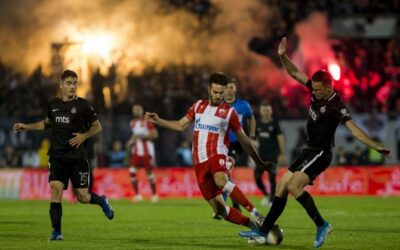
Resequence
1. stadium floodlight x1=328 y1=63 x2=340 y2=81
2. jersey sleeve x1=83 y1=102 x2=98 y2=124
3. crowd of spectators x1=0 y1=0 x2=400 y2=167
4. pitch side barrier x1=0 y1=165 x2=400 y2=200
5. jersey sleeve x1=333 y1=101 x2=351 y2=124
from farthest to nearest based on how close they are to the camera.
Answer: stadium floodlight x1=328 y1=63 x2=340 y2=81 → crowd of spectators x1=0 y1=0 x2=400 y2=167 → pitch side barrier x1=0 y1=165 x2=400 y2=200 → jersey sleeve x1=83 y1=102 x2=98 y2=124 → jersey sleeve x1=333 y1=101 x2=351 y2=124

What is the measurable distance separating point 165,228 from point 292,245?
3687mm

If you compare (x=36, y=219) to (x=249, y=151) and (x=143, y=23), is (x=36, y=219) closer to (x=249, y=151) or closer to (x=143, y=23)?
(x=249, y=151)

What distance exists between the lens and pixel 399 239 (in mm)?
13023

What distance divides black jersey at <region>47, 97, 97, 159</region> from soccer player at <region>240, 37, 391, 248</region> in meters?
2.98

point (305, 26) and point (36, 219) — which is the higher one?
point (305, 26)

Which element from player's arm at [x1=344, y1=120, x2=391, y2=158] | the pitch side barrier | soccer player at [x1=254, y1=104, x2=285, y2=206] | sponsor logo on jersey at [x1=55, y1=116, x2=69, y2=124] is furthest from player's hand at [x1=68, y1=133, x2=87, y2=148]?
the pitch side barrier

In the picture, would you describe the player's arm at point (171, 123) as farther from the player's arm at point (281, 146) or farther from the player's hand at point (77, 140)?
the player's arm at point (281, 146)

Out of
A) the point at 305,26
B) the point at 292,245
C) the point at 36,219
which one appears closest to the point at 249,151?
the point at 292,245

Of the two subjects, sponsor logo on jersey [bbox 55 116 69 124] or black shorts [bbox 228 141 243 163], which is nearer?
sponsor logo on jersey [bbox 55 116 69 124]

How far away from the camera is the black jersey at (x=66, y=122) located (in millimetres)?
13172

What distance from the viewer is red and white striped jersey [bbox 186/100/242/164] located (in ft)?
40.8

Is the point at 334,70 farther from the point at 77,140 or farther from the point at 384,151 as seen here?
the point at 384,151

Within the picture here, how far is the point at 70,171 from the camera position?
1330 centimetres

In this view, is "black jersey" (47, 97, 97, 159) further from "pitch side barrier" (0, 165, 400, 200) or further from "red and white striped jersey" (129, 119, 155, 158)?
"pitch side barrier" (0, 165, 400, 200)
